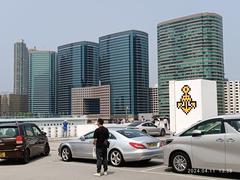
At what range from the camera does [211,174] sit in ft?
35.2

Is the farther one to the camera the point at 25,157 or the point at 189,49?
the point at 189,49

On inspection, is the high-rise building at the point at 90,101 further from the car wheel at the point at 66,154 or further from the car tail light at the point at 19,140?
the car tail light at the point at 19,140

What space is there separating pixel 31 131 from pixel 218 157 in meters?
8.34

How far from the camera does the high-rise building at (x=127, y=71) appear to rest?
136 metres

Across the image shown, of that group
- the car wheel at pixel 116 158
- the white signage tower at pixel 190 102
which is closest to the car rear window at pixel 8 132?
the car wheel at pixel 116 158

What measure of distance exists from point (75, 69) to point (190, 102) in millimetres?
131073

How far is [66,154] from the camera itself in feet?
47.5

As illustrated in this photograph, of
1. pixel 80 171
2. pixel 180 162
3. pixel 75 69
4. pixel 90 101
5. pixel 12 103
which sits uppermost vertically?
pixel 75 69

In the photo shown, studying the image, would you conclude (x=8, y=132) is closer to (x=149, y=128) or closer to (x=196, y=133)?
(x=196, y=133)

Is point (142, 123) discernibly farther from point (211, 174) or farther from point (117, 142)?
point (211, 174)

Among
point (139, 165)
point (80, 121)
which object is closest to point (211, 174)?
point (139, 165)

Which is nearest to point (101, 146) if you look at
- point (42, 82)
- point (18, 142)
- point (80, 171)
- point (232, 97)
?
point (80, 171)

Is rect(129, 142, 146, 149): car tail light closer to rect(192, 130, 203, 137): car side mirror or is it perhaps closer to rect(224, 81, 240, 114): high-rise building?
rect(192, 130, 203, 137): car side mirror

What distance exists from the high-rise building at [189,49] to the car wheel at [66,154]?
57.8 meters
